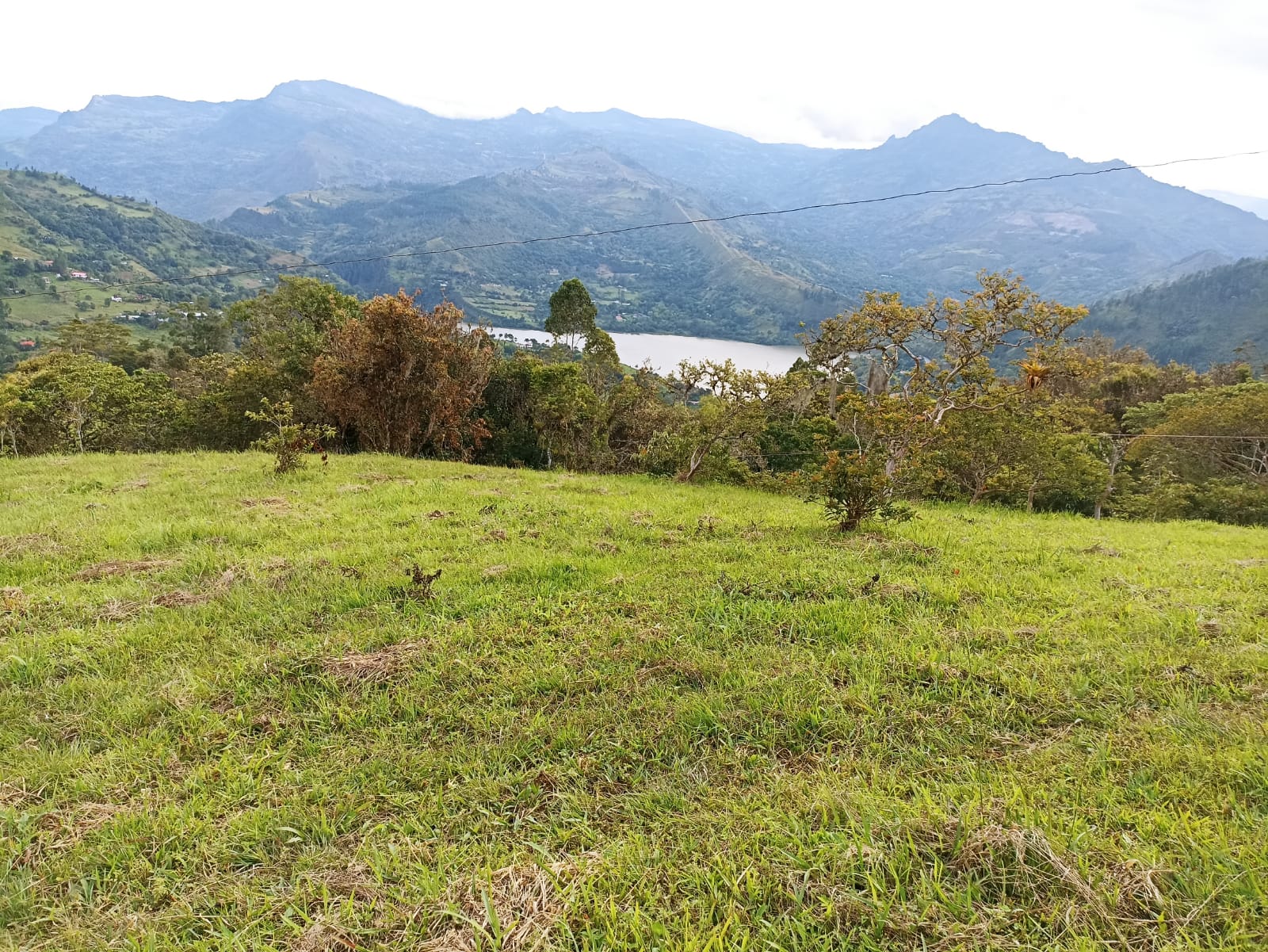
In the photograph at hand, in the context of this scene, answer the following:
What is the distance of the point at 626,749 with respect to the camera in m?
3.01

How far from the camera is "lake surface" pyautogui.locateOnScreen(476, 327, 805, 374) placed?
10094 cm

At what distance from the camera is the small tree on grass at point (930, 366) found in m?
7.25

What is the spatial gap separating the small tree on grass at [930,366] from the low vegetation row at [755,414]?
0.15 ft

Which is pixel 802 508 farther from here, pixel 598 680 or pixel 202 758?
pixel 202 758

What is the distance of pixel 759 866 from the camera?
7.16ft

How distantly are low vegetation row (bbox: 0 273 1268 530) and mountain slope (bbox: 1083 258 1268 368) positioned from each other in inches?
3691

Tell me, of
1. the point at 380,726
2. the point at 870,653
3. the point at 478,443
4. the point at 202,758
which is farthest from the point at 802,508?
the point at 478,443

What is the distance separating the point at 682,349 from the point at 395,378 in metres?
104

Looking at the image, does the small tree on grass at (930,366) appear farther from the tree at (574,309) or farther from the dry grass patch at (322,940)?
the tree at (574,309)

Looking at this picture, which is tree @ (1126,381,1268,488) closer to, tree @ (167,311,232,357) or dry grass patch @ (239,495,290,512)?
dry grass patch @ (239,495,290,512)

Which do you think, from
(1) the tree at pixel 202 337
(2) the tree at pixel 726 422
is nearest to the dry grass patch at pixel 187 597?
(2) the tree at pixel 726 422

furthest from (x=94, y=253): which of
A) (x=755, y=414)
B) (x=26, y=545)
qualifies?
(x=26, y=545)

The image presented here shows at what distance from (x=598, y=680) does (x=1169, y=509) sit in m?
20.1

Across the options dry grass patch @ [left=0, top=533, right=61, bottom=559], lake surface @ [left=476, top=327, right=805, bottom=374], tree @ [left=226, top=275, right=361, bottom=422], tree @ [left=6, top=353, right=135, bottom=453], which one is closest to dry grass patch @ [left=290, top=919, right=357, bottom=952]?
dry grass patch @ [left=0, top=533, right=61, bottom=559]
